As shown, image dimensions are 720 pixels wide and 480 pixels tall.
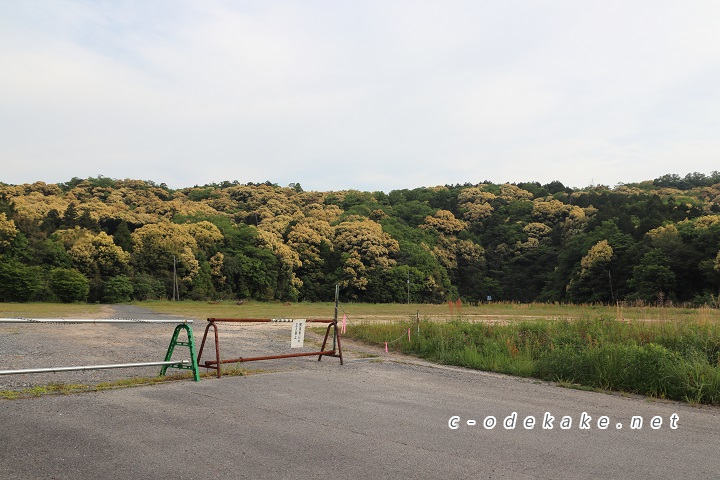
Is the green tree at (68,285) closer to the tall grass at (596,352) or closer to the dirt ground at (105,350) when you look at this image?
the dirt ground at (105,350)

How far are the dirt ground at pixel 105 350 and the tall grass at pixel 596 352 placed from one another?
358 cm

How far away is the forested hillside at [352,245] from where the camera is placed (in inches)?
2293

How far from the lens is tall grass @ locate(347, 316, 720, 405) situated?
10.3 meters

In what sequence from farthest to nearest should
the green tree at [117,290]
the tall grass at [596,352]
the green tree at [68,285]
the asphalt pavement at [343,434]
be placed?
the green tree at [117,290] → the green tree at [68,285] → the tall grass at [596,352] → the asphalt pavement at [343,434]

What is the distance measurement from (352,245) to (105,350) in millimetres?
59816

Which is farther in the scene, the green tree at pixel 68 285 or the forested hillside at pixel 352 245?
the forested hillside at pixel 352 245

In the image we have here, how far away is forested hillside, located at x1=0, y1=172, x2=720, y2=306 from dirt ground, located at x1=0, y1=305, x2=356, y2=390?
38.2m

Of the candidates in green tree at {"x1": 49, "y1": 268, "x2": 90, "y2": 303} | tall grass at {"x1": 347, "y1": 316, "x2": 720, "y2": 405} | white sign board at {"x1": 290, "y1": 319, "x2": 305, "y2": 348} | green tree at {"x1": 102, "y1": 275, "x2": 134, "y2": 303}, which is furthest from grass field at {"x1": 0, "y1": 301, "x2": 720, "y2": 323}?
green tree at {"x1": 49, "y1": 268, "x2": 90, "y2": 303}

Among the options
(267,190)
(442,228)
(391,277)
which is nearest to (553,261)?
(442,228)

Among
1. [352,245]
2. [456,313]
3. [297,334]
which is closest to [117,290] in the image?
[352,245]

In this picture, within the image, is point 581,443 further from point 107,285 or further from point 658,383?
point 107,285

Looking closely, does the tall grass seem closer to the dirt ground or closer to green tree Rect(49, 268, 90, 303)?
the dirt ground

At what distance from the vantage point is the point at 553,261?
Result: 8331 centimetres

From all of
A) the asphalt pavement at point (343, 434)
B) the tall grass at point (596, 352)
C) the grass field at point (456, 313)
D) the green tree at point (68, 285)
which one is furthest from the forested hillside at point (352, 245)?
the asphalt pavement at point (343, 434)
